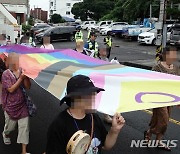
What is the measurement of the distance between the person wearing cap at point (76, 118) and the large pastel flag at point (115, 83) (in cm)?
56

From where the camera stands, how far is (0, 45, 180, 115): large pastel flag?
11.2ft

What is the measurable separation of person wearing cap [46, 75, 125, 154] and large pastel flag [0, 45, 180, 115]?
0.56m

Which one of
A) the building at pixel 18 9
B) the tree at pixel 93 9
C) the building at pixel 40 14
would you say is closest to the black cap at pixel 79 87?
the building at pixel 18 9

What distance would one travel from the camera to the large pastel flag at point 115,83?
11.2ft

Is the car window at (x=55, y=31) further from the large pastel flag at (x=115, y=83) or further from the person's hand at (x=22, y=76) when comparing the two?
the person's hand at (x=22, y=76)

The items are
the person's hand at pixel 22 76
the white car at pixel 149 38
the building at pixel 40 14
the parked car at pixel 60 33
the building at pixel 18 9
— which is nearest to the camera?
the person's hand at pixel 22 76

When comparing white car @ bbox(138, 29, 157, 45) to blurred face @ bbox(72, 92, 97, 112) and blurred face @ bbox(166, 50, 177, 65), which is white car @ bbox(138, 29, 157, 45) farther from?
blurred face @ bbox(72, 92, 97, 112)

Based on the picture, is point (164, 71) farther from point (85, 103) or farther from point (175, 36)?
point (175, 36)

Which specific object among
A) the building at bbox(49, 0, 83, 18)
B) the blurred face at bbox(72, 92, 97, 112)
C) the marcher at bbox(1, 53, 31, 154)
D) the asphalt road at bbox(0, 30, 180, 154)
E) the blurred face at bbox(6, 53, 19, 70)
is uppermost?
the building at bbox(49, 0, 83, 18)

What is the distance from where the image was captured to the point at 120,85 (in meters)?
3.86

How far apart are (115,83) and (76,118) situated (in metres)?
1.45

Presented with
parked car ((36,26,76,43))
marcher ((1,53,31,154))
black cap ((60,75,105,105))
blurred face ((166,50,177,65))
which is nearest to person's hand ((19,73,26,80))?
marcher ((1,53,31,154))

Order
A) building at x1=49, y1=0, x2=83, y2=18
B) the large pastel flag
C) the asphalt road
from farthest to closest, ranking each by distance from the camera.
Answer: building at x1=49, y1=0, x2=83, y2=18 → the asphalt road → the large pastel flag

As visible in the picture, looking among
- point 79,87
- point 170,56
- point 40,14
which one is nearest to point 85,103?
point 79,87
